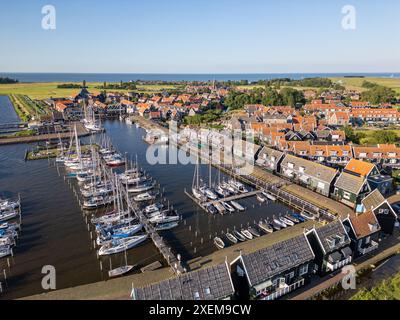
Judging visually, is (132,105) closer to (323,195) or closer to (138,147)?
(138,147)

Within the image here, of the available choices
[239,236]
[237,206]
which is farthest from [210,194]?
[239,236]

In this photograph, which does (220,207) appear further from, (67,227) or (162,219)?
(67,227)

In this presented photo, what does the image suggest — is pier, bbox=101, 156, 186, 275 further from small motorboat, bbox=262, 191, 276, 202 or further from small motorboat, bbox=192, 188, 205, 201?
small motorboat, bbox=262, 191, 276, 202

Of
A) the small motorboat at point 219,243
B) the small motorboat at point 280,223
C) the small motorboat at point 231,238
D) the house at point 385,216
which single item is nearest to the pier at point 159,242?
the small motorboat at point 219,243
